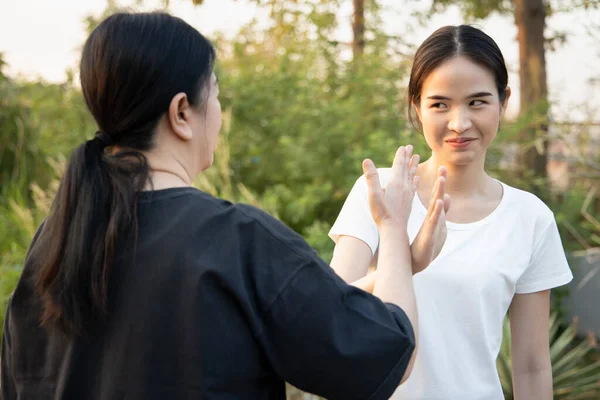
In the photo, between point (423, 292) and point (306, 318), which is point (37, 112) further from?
point (306, 318)

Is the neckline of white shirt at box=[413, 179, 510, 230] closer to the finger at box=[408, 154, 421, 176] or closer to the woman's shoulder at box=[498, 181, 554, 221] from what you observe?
the woman's shoulder at box=[498, 181, 554, 221]

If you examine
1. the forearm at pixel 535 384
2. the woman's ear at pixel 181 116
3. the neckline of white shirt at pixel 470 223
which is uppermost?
the woman's ear at pixel 181 116

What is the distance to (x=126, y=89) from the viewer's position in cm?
137

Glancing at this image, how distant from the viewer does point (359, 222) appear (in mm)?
2043

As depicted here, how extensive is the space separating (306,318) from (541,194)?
6.68 metres

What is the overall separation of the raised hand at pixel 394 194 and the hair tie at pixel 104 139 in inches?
23.1

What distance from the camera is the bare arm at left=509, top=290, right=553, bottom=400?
215cm

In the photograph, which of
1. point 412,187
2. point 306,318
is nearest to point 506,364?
point 412,187

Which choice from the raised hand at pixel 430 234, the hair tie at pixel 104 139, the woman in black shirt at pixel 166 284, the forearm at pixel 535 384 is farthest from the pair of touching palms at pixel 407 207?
the forearm at pixel 535 384

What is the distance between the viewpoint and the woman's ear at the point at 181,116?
4.57ft

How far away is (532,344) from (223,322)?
1198 millimetres

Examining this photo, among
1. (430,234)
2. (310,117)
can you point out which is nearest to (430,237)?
(430,234)

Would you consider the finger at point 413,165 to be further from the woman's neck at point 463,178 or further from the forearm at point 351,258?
the woman's neck at point 463,178

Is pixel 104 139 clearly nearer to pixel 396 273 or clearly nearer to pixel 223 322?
pixel 223 322
